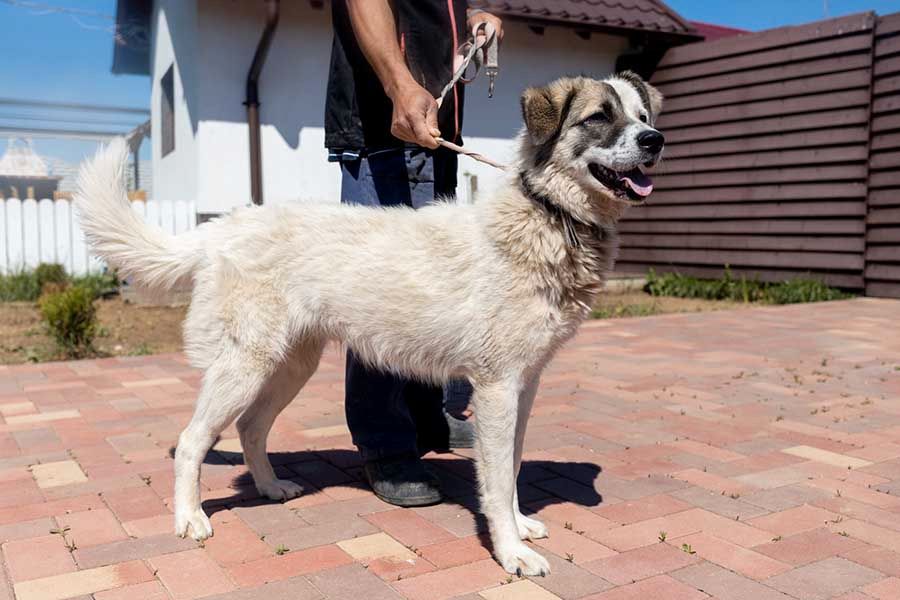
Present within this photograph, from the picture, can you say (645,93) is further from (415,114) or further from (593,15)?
(593,15)

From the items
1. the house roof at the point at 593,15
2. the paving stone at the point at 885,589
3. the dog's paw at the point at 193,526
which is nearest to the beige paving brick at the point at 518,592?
the paving stone at the point at 885,589

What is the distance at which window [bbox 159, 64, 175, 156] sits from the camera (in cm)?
1104

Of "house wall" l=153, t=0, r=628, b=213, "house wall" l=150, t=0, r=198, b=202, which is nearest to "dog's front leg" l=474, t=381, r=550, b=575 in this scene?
"house wall" l=153, t=0, r=628, b=213

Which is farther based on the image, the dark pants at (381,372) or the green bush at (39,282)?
the green bush at (39,282)

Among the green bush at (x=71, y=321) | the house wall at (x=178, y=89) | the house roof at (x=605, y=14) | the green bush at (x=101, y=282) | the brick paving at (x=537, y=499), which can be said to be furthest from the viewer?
the house roof at (x=605, y=14)

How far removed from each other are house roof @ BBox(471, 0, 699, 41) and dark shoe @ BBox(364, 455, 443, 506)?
775cm

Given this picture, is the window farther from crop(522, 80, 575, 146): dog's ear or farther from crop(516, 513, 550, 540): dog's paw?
crop(516, 513, 550, 540): dog's paw

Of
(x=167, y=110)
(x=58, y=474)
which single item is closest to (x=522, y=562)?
(x=58, y=474)

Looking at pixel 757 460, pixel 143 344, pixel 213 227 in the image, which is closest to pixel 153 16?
pixel 143 344

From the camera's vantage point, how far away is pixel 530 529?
2.85 meters

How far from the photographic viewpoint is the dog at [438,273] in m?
2.70

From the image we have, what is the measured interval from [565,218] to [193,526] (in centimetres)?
173

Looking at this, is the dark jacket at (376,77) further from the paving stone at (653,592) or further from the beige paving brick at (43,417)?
the beige paving brick at (43,417)

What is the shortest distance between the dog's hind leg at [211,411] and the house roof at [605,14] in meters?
7.94
